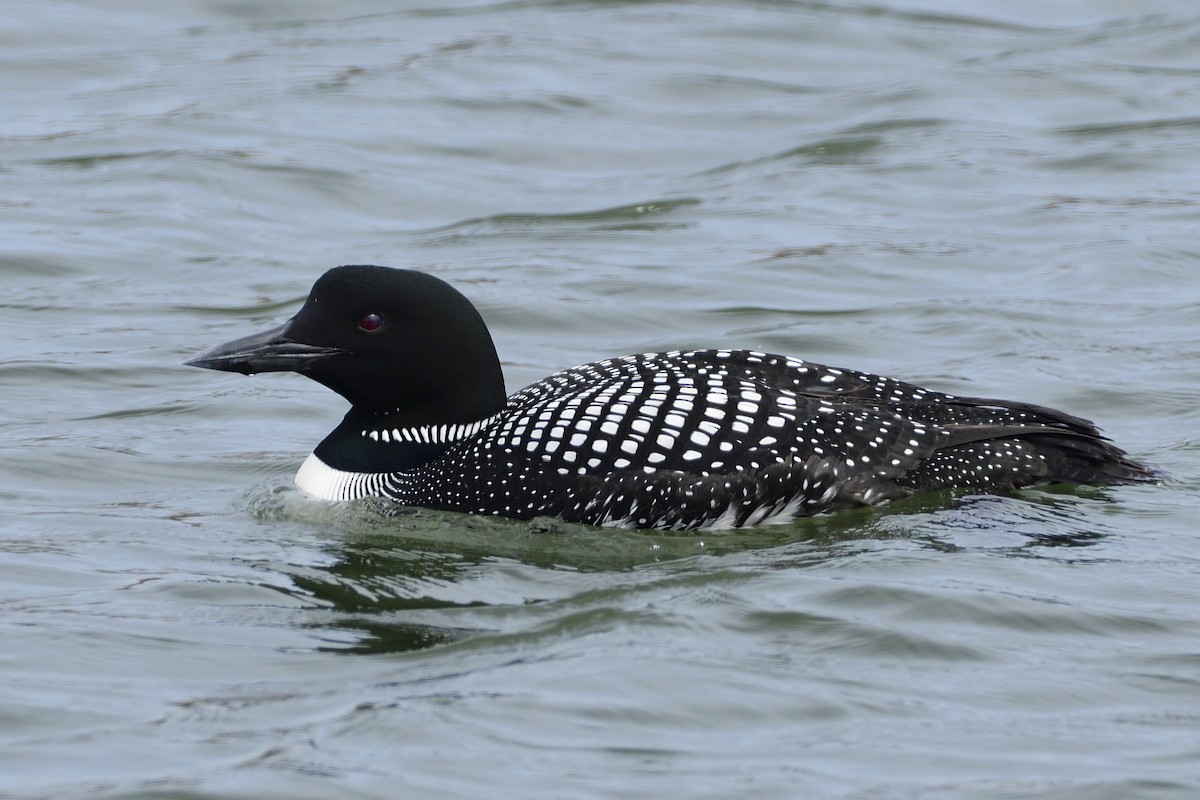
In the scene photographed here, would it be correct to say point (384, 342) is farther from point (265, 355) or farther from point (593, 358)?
point (593, 358)

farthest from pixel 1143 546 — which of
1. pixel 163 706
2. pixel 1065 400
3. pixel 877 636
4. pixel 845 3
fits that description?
pixel 845 3

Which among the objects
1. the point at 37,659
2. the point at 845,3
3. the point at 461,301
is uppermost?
the point at 845,3

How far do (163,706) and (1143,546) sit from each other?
2.81 m

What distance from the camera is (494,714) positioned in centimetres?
419

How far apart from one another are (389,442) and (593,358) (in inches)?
82.7

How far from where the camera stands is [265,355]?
5750 millimetres

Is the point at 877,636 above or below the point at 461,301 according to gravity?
below

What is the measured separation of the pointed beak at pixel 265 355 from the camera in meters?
5.74

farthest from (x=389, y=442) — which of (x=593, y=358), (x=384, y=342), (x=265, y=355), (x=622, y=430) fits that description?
(x=593, y=358)

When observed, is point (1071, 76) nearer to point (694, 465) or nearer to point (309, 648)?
point (694, 465)

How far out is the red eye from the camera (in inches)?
226

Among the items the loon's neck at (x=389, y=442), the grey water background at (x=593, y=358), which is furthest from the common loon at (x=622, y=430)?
the grey water background at (x=593, y=358)

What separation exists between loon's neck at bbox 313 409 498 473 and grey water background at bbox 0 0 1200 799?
17cm

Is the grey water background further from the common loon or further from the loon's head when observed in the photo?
the loon's head
